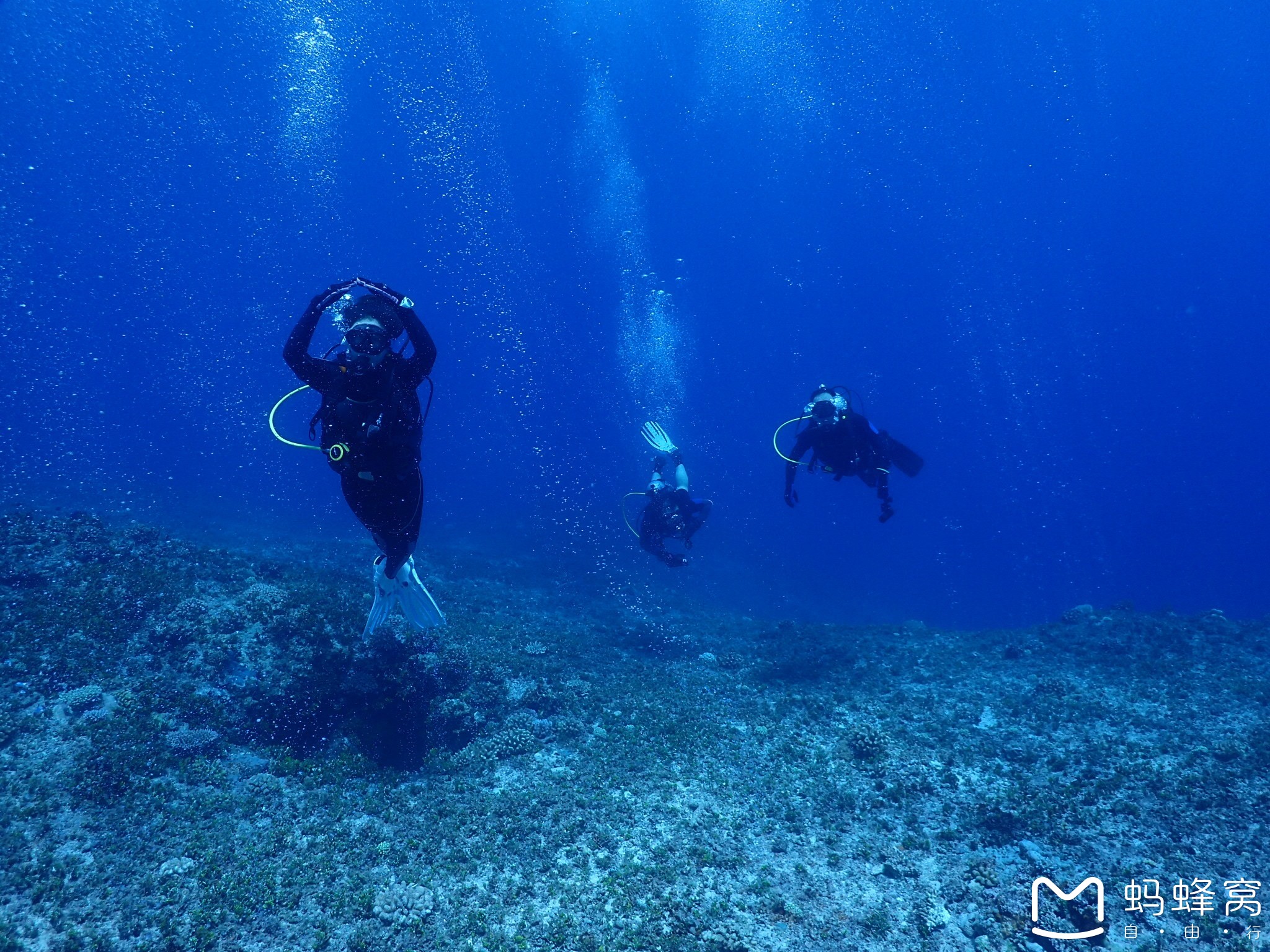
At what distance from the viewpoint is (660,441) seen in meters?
15.7

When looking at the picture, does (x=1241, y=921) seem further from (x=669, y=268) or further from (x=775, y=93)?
(x=669, y=268)

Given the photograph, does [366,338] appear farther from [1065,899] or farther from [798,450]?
[798,450]

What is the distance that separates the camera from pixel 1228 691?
23.2ft

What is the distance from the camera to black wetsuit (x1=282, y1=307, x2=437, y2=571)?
4.49 metres

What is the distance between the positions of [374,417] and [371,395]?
0.18m

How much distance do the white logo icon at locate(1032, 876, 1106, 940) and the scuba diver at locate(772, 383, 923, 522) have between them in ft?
20.1

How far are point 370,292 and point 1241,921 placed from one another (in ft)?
26.1

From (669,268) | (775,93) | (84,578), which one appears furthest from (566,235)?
(84,578)

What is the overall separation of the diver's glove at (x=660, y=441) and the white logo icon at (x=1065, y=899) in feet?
37.3

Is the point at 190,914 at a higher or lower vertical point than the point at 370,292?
lower

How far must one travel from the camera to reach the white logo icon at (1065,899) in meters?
3.78

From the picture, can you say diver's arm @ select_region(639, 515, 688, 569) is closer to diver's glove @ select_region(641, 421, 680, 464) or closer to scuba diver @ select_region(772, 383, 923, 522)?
diver's glove @ select_region(641, 421, 680, 464)

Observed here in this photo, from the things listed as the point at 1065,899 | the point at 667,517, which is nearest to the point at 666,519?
the point at 667,517

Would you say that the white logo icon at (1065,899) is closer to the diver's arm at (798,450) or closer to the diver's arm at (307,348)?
the diver's arm at (798,450)
